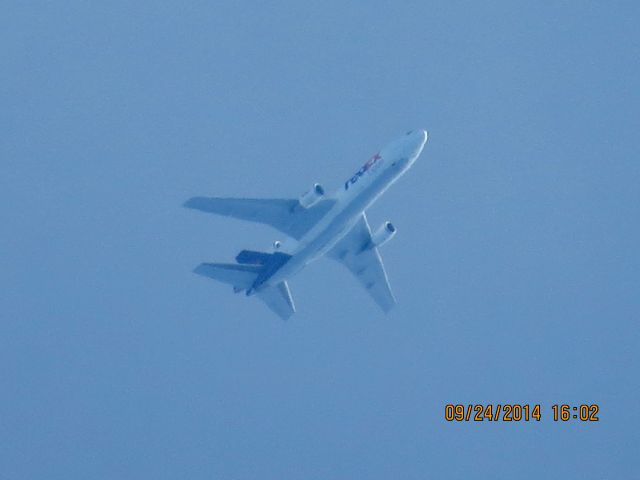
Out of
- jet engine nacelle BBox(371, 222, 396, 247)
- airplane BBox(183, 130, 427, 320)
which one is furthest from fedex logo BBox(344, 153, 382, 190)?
jet engine nacelle BBox(371, 222, 396, 247)

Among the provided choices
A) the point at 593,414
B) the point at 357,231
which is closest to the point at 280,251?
the point at 357,231

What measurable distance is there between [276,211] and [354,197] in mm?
5849

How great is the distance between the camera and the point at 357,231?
7156 cm

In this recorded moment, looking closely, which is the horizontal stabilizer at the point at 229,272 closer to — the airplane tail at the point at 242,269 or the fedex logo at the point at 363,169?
the airplane tail at the point at 242,269

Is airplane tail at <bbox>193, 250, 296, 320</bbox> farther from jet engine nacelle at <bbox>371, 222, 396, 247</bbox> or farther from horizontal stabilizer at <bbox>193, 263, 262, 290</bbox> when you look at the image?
jet engine nacelle at <bbox>371, 222, 396, 247</bbox>

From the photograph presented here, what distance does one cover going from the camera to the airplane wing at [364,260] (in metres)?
71.7

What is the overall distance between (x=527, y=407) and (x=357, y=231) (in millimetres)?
17614

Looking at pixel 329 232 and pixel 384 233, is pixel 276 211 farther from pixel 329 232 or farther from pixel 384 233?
pixel 384 233

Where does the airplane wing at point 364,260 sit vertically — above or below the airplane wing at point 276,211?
above

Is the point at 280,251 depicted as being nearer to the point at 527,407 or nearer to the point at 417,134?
the point at 417,134

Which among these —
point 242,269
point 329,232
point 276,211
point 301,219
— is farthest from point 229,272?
point 329,232

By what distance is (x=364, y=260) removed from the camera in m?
73.2

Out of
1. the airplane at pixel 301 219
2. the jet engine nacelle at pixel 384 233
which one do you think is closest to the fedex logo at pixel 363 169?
the airplane at pixel 301 219

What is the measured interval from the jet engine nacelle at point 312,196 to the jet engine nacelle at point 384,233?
8.72 metres
